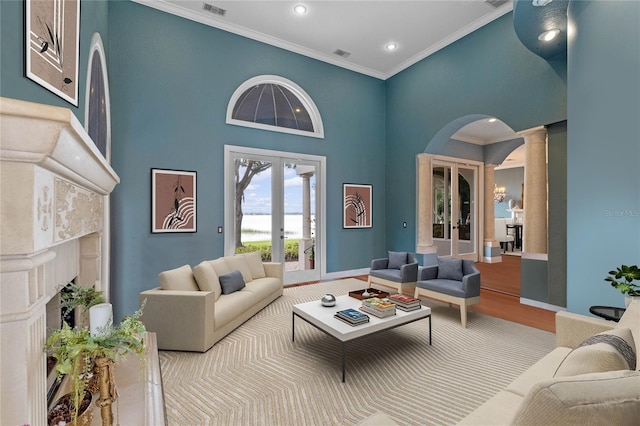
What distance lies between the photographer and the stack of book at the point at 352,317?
261 centimetres

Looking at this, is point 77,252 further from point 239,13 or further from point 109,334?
point 239,13

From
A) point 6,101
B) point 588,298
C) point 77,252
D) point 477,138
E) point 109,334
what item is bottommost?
point 588,298

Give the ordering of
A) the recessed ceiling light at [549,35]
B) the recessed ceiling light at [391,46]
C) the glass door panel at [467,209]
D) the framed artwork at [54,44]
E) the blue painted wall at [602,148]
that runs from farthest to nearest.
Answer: the glass door panel at [467,209] < the recessed ceiling light at [391,46] < the recessed ceiling light at [549,35] < the blue painted wall at [602,148] < the framed artwork at [54,44]

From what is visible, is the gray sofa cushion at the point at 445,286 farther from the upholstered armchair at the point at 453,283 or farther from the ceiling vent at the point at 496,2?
the ceiling vent at the point at 496,2

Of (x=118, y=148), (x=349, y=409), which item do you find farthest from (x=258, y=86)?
(x=349, y=409)

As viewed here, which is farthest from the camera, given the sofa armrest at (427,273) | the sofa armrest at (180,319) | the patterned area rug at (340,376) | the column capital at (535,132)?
the column capital at (535,132)

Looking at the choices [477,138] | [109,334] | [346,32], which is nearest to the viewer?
[109,334]

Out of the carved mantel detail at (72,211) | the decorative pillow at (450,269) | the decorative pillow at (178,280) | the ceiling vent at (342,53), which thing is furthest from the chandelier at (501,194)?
the carved mantel detail at (72,211)

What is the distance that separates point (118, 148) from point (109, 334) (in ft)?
12.0

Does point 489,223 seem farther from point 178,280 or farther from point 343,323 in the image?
point 178,280

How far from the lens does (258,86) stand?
542cm

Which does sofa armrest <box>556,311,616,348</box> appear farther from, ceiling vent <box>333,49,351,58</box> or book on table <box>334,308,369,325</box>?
ceiling vent <box>333,49,351,58</box>

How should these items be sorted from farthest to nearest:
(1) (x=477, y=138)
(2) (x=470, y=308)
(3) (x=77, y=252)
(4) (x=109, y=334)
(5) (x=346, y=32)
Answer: (1) (x=477, y=138) → (5) (x=346, y=32) → (2) (x=470, y=308) → (3) (x=77, y=252) → (4) (x=109, y=334)

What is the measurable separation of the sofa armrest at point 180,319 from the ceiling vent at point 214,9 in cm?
435
